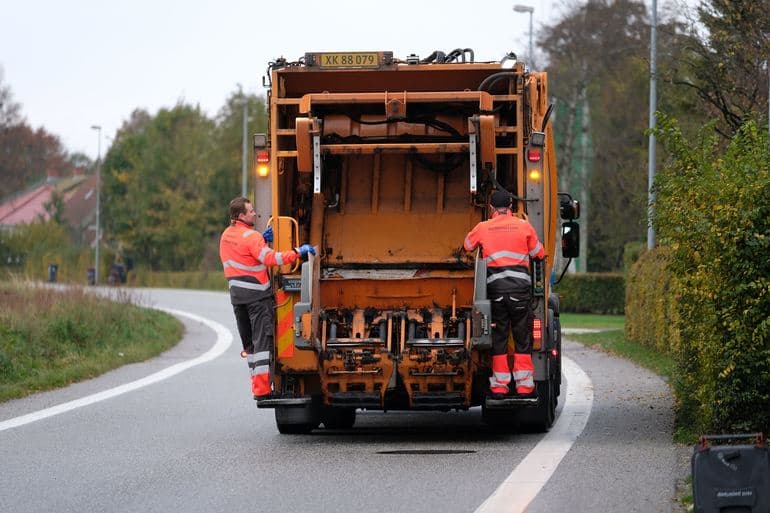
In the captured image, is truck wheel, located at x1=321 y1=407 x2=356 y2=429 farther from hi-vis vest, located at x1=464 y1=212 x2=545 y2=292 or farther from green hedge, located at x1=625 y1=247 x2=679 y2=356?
green hedge, located at x1=625 y1=247 x2=679 y2=356

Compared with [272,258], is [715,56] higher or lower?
higher

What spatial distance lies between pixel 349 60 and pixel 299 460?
339 centimetres

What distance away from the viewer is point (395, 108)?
39.7 feet

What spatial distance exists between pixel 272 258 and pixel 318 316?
58 cm

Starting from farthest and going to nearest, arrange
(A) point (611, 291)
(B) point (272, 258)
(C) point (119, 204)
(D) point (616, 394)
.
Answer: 1. (C) point (119, 204)
2. (A) point (611, 291)
3. (D) point (616, 394)
4. (B) point (272, 258)

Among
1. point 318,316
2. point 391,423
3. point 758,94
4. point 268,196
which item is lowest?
point 391,423

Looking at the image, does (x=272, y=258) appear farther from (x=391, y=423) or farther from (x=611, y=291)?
(x=611, y=291)

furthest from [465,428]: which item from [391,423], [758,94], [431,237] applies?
[758,94]

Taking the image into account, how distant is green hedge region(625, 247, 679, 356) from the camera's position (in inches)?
822

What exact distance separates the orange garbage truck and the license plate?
1 centimetres

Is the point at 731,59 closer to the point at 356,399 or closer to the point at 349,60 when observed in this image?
the point at 349,60

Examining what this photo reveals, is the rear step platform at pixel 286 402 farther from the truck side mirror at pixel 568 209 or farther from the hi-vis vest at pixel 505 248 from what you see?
the truck side mirror at pixel 568 209

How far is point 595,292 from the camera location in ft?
151

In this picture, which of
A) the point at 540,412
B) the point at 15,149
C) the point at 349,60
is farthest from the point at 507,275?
the point at 15,149
